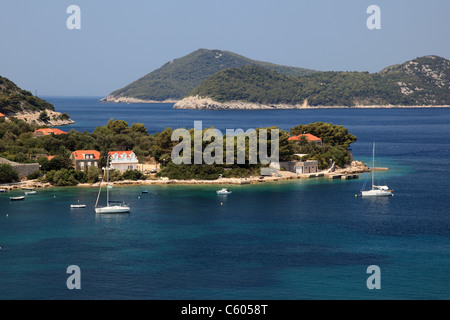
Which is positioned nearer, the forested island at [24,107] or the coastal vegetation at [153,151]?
the coastal vegetation at [153,151]

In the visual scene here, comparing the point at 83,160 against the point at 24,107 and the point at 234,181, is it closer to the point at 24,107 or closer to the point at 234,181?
the point at 234,181

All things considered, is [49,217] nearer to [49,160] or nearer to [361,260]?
[49,160]

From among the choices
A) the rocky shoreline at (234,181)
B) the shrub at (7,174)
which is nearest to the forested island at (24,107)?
the shrub at (7,174)

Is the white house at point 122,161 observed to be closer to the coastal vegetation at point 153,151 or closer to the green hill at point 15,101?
the coastal vegetation at point 153,151

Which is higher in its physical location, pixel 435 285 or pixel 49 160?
pixel 49 160

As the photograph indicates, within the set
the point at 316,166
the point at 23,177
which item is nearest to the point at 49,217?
the point at 23,177

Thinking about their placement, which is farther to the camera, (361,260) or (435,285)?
(361,260)
